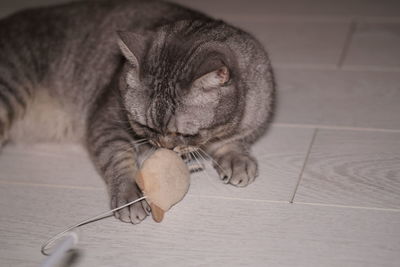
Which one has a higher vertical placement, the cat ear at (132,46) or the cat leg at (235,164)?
the cat ear at (132,46)

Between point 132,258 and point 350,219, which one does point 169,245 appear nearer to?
point 132,258

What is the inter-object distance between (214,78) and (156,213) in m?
0.43

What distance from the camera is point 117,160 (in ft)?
5.60

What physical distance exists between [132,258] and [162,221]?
171 millimetres

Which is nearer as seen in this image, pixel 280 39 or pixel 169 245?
pixel 169 245

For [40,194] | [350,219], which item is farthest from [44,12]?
[350,219]

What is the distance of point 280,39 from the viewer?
104 inches

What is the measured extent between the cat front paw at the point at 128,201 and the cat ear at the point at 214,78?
1.38ft

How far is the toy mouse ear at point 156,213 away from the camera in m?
1.48

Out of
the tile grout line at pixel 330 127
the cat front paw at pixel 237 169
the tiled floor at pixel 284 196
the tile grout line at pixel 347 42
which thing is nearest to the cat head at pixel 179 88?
the cat front paw at pixel 237 169

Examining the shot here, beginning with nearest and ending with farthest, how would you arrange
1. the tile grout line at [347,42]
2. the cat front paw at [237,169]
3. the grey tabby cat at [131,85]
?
the grey tabby cat at [131,85], the cat front paw at [237,169], the tile grout line at [347,42]

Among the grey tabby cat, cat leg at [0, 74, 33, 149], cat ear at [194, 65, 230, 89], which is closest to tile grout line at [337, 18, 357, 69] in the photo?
the grey tabby cat

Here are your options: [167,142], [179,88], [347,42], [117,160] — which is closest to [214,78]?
[179,88]

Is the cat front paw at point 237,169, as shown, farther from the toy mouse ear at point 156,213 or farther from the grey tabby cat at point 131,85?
the toy mouse ear at point 156,213
